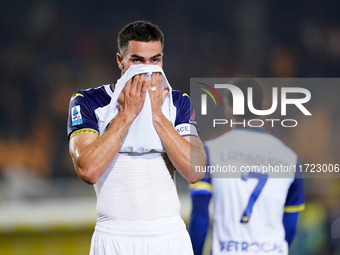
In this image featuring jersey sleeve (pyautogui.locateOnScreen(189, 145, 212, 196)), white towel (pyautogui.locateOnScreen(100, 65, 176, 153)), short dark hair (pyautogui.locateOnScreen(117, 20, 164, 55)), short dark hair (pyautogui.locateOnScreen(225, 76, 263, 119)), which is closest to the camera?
white towel (pyautogui.locateOnScreen(100, 65, 176, 153))

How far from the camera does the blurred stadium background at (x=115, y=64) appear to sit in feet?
19.2

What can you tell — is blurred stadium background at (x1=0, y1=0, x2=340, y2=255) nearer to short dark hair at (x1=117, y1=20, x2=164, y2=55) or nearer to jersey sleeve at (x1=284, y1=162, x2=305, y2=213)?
jersey sleeve at (x1=284, y1=162, x2=305, y2=213)

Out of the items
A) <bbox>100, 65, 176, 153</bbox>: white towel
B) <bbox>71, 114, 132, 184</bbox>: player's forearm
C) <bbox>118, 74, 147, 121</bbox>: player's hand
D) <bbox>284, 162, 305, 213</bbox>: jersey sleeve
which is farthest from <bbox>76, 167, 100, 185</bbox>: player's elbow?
<bbox>284, 162, 305, 213</bbox>: jersey sleeve

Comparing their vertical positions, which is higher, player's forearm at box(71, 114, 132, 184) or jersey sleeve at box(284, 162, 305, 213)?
player's forearm at box(71, 114, 132, 184)

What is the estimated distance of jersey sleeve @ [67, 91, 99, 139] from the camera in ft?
6.40

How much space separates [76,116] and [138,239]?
2.16ft

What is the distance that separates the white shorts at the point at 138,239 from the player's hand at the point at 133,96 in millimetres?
508

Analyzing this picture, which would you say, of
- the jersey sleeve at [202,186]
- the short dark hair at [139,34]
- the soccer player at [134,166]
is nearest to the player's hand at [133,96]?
the soccer player at [134,166]

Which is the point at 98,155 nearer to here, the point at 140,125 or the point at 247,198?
the point at 140,125

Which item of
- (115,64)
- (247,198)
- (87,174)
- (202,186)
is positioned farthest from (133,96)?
(115,64)

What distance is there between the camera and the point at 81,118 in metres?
1.98

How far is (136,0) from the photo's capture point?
25.6 ft

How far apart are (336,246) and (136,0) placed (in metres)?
5.47

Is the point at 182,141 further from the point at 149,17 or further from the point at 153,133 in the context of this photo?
the point at 149,17
